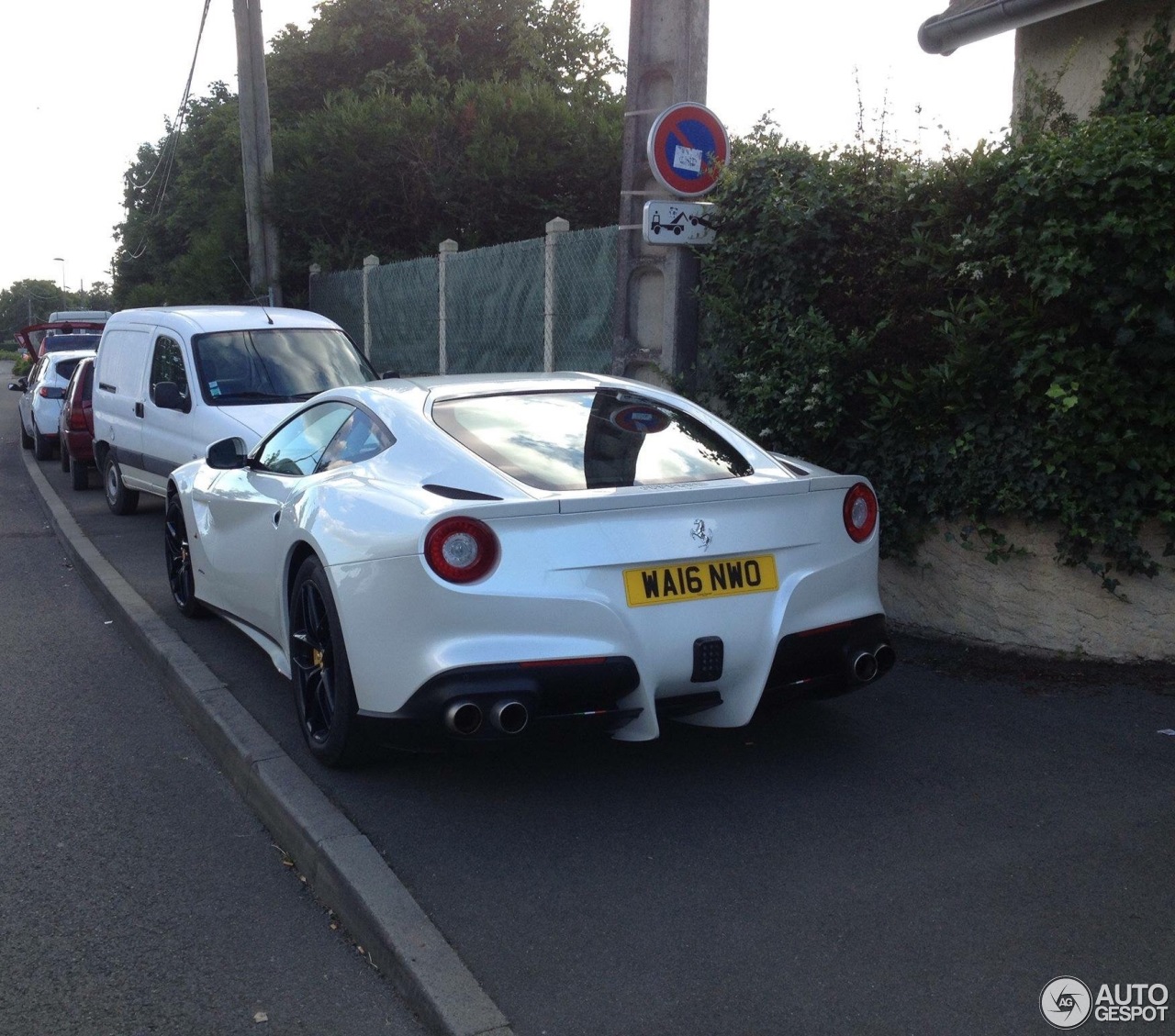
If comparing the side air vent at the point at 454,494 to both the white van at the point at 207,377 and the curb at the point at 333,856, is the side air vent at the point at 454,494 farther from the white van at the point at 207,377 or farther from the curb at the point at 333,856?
the white van at the point at 207,377

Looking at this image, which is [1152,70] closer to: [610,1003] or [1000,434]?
[1000,434]

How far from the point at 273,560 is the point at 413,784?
1.28 m

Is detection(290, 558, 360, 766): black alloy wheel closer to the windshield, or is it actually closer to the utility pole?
the windshield

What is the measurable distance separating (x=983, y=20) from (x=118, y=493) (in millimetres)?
8753

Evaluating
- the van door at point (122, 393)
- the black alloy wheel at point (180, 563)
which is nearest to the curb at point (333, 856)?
the black alloy wheel at point (180, 563)

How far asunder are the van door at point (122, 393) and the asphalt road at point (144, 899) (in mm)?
5275

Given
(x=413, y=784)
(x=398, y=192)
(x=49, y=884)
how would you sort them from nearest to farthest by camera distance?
(x=49, y=884)
(x=413, y=784)
(x=398, y=192)

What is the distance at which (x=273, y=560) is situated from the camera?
17.2 feet

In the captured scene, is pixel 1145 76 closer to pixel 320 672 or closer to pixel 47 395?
pixel 320 672

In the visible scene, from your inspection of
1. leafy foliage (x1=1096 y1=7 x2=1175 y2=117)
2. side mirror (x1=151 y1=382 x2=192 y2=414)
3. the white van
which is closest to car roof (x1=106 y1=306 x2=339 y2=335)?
the white van

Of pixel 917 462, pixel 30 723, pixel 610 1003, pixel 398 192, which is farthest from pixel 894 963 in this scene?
pixel 398 192

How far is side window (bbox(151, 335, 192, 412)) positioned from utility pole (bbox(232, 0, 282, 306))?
8585mm

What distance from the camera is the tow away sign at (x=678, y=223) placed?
778 cm

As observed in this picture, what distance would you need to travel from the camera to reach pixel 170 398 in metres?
9.63
